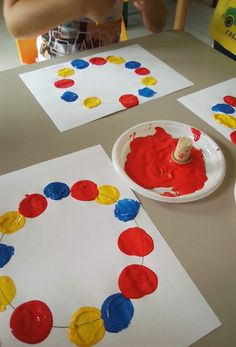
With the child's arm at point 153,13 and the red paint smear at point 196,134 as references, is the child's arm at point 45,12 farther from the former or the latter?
the red paint smear at point 196,134

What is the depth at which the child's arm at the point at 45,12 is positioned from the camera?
27.6 inches

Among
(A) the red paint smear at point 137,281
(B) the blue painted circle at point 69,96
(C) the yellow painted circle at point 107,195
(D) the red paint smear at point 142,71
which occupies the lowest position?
(A) the red paint smear at point 137,281

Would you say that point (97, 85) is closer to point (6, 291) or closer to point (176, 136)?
point (176, 136)

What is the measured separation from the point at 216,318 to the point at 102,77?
57cm

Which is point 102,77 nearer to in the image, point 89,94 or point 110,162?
point 89,94

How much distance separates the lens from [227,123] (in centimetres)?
64

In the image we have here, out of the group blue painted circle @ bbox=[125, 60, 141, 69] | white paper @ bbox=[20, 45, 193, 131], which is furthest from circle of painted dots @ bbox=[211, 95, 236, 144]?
blue painted circle @ bbox=[125, 60, 141, 69]

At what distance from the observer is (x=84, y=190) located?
50 cm

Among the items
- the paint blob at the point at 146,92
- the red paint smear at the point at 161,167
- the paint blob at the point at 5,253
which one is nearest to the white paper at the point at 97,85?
the paint blob at the point at 146,92

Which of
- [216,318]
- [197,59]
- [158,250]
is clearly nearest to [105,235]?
[158,250]

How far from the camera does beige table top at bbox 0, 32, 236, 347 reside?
0.41 meters

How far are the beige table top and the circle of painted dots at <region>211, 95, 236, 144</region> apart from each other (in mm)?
35

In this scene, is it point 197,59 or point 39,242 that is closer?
point 39,242

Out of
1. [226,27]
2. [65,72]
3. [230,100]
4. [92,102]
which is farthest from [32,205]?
[226,27]
